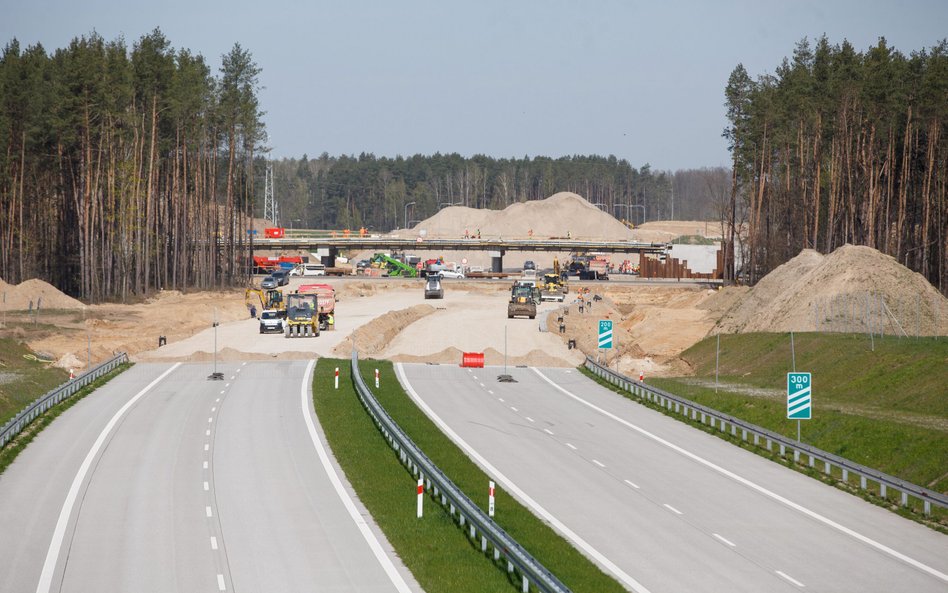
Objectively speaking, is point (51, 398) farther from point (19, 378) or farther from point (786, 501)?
point (786, 501)

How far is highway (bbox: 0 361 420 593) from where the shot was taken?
22.8 metres

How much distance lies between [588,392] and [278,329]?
28.1 meters

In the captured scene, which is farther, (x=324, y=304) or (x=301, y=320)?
(x=324, y=304)

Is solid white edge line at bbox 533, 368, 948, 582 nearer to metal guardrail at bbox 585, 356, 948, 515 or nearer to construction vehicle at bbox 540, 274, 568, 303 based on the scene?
metal guardrail at bbox 585, 356, 948, 515

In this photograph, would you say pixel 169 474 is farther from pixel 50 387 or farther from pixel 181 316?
pixel 181 316

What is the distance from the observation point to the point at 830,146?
112 meters

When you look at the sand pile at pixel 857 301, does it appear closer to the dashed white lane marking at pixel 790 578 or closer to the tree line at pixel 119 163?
the dashed white lane marking at pixel 790 578

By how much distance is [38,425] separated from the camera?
39.7m

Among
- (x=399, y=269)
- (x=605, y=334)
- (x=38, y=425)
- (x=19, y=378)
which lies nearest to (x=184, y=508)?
(x=38, y=425)

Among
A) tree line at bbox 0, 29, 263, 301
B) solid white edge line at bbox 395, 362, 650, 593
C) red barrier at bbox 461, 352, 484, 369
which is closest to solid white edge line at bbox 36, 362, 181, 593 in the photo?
solid white edge line at bbox 395, 362, 650, 593

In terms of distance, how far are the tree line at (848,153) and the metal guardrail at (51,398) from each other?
59.8 m

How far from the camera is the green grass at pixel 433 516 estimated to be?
22688 mm

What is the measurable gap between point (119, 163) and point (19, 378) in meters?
57.4

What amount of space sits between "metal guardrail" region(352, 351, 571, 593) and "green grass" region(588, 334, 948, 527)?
467 inches
